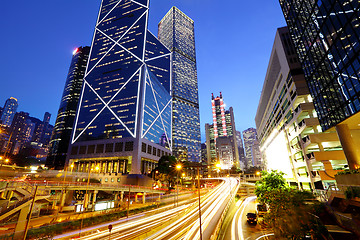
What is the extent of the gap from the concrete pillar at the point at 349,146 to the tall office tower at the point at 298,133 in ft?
31.9

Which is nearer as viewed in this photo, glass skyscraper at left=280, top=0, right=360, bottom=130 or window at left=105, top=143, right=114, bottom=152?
glass skyscraper at left=280, top=0, right=360, bottom=130

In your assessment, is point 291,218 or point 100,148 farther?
point 100,148

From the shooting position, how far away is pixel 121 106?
115312 millimetres

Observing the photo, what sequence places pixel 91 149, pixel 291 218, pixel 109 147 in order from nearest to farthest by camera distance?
1. pixel 291 218
2. pixel 109 147
3. pixel 91 149

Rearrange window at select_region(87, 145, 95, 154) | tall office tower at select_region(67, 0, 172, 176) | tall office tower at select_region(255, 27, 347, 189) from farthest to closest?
window at select_region(87, 145, 95, 154) → tall office tower at select_region(67, 0, 172, 176) → tall office tower at select_region(255, 27, 347, 189)

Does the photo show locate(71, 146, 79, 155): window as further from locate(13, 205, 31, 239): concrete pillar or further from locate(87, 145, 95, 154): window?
locate(13, 205, 31, 239): concrete pillar

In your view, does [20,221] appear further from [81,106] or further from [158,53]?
[158,53]

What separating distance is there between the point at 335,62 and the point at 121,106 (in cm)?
10784

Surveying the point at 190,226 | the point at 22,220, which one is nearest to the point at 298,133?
the point at 190,226

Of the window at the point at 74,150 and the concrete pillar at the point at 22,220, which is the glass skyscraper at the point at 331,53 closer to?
the concrete pillar at the point at 22,220

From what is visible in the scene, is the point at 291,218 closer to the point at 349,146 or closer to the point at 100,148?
the point at 349,146

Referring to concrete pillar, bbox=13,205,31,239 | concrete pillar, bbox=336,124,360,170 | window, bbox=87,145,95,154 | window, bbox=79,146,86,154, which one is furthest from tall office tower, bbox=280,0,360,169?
window, bbox=79,146,86,154

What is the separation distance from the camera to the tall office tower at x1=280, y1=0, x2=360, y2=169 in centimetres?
2316

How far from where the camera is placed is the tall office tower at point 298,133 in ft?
122
